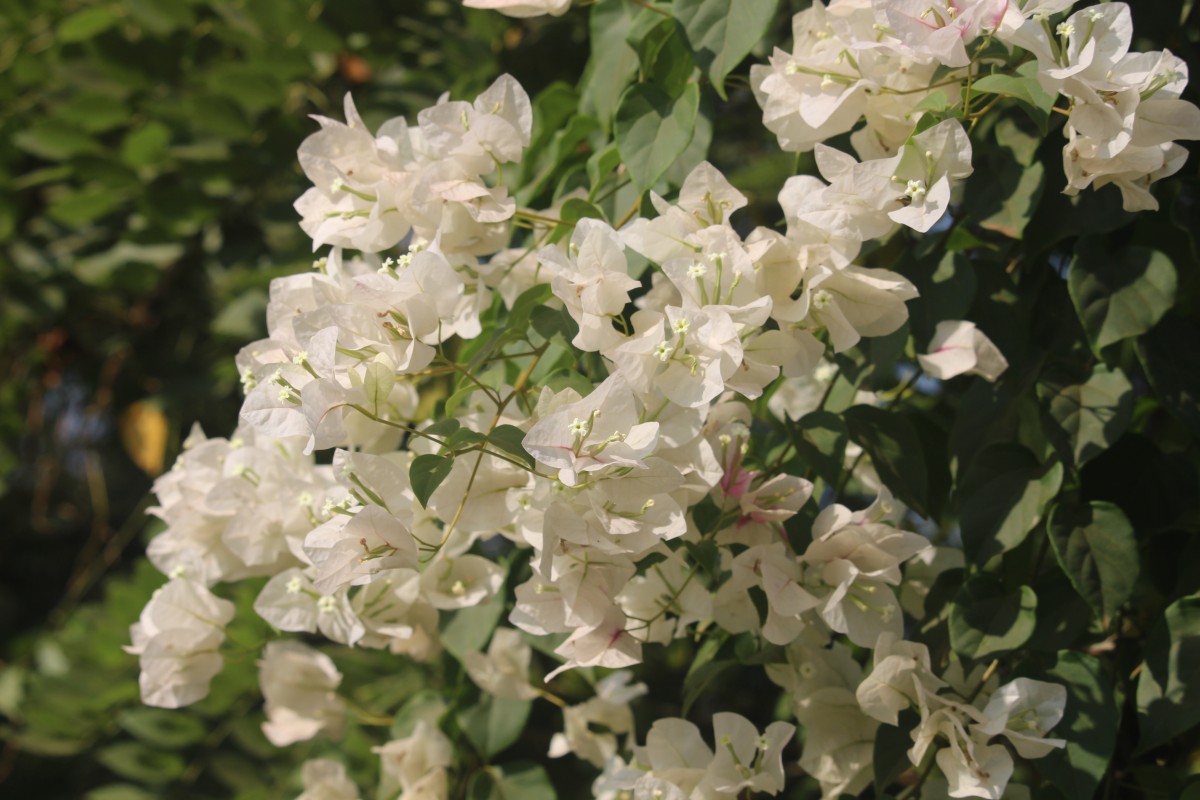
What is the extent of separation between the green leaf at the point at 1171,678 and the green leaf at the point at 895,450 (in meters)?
0.15

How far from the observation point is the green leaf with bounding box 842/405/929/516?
0.68m

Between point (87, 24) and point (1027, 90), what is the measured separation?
1.11 metres

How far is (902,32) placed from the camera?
56cm

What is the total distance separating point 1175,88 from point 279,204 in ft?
3.11

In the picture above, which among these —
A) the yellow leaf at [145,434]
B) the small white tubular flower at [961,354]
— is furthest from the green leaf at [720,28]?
the yellow leaf at [145,434]

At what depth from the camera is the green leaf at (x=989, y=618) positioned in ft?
2.07

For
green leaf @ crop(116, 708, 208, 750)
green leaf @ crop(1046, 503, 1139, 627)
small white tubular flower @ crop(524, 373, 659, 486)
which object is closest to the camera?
small white tubular flower @ crop(524, 373, 659, 486)

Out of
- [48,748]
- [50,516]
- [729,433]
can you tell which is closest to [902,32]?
[729,433]

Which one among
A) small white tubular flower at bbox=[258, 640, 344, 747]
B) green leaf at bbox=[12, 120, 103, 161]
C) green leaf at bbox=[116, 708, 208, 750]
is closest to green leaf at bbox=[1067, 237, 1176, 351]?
small white tubular flower at bbox=[258, 640, 344, 747]

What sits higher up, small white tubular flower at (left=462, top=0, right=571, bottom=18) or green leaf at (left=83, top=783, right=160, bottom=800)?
small white tubular flower at (left=462, top=0, right=571, bottom=18)

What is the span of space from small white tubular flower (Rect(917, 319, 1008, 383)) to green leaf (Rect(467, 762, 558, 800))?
0.42 metres

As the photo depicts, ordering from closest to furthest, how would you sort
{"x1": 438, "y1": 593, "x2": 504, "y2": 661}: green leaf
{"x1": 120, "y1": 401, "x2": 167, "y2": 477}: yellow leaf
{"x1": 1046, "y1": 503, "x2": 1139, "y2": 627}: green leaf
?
{"x1": 1046, "y1": 503, "x2": 1139, "y2": 627}: green leaf → {"x1": 438, "y1": 593, "x2": 504, "y2": 661}: green leaf → {"x1": 120, "y1": 401, "x2": 167, "y2": 477}: yellow leaf

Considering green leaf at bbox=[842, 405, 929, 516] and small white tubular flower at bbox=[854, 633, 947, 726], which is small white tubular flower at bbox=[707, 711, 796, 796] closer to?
small white tubular flower at bbox=[854, 633, 947, 726]

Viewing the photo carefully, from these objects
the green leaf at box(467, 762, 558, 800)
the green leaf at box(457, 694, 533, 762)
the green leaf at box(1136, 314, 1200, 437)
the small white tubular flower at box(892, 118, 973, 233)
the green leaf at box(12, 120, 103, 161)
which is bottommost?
the green leaf at box(467, 762, 558, 800)
